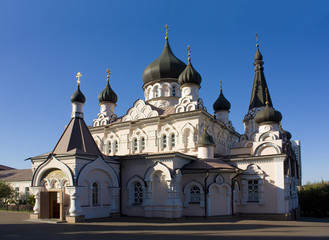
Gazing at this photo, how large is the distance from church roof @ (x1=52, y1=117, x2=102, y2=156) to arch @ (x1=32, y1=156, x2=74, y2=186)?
1.88ft

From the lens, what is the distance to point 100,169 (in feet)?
48.5

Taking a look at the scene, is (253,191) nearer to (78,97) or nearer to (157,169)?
(157,169)

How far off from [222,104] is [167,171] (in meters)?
9.70

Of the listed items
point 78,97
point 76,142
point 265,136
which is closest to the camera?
point 76,142

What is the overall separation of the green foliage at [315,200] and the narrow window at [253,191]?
22.8ft

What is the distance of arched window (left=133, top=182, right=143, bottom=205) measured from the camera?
15875mm

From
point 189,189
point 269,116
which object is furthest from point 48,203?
point 269,116

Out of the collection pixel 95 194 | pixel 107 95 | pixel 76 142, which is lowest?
pixel 95 194

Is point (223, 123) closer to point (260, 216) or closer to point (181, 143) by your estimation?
point (181, 143)

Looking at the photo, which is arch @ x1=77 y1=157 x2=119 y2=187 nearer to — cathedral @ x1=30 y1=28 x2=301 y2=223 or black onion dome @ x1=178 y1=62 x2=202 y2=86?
cathedral @ x1=30 y1=28 x2=301 y2=223

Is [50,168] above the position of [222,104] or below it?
below

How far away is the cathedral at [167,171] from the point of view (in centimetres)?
1431

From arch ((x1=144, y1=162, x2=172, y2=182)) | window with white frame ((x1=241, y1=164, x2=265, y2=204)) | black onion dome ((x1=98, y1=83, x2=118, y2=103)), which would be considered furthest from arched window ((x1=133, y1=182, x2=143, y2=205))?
black onion dome ((x1=98, y1=83, x2=118, y2=103))

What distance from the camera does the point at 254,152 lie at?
16.8 metres
